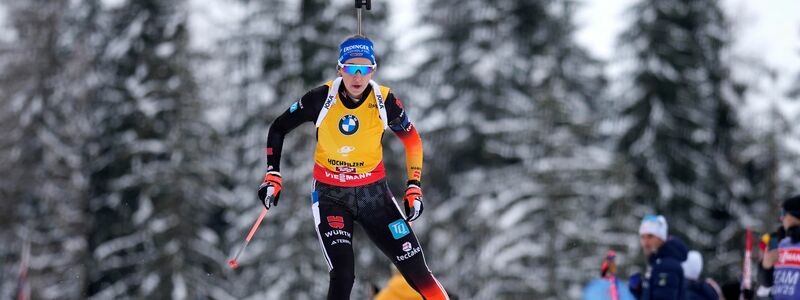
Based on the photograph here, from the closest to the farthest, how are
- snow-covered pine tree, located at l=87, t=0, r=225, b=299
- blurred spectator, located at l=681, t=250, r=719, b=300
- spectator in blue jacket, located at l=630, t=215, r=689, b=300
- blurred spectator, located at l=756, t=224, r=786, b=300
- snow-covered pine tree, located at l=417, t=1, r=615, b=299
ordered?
blurred spectator, located at l=756, t=224, r=786, b=300
spectator in blue jacket, located at l=630, t=215, r=689, b=300
blurred spectator, located at l=681, t=250, r=719, b=300
snow-covered pine tree, located at l=417, t=1, r=615, b=299
snow-covered pine tree, located at l=87, t=0, r=225, b=299

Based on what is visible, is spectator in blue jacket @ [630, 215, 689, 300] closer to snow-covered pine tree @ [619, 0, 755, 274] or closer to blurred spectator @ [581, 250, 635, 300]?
blurred spectator @ [581, 250, 635, 300]

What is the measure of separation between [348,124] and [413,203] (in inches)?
32.6

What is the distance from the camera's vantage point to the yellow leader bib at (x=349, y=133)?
8.10m

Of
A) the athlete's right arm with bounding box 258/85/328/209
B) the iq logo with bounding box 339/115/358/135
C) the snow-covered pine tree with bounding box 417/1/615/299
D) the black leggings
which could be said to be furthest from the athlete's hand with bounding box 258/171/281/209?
the snow-covered pine tree with bounding box 417/1/615/299

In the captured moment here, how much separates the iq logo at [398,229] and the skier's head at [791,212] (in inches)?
156

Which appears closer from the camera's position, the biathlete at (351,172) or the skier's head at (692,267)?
the biathlete at (351,172)

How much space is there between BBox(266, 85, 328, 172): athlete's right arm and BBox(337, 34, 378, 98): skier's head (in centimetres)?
24

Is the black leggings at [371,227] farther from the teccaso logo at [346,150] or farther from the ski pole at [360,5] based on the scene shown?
the ski pole at [360,5]

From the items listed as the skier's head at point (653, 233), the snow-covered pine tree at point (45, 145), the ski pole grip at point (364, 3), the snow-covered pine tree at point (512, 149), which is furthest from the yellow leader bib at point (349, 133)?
the snow-covered pine tree at point (45, 145)

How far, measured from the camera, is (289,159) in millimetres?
29891

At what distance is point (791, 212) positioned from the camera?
988 centimetres

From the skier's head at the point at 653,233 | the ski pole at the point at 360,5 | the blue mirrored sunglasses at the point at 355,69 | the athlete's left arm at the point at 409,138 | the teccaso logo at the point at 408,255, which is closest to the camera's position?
the blue mirrored sunglasses at the point at 355,69

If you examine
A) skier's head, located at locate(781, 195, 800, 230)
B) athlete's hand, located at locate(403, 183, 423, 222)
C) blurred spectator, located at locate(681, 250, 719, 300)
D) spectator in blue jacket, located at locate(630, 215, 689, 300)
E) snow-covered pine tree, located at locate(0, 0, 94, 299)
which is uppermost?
athlete's hand, located at locate(403, 183, 423, 222)

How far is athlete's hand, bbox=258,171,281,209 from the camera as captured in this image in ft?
26.1
